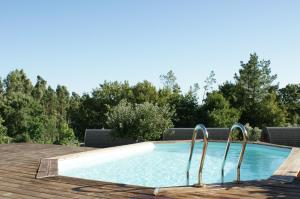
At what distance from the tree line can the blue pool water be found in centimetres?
172

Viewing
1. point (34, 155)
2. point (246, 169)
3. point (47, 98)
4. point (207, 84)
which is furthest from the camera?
point (47, 98)

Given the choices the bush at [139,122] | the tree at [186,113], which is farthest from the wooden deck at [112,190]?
the tree at [186,113]

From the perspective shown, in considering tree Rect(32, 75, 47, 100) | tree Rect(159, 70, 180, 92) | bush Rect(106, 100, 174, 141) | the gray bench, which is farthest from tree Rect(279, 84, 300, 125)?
tree Rect(32, 75, 47, 100)

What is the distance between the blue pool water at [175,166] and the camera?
809cm

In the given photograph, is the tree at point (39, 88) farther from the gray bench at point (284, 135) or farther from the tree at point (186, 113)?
the gray bench at point (284, 135)

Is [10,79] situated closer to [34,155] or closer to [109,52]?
[109,52]

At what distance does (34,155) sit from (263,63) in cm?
2415

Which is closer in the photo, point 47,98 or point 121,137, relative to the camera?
point 121,137

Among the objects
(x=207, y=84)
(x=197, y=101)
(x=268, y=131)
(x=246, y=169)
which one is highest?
(x=207, y=84)

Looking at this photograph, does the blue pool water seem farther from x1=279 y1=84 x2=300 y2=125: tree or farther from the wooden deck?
x1=279 y1=84 x2=300 y2=125: tree

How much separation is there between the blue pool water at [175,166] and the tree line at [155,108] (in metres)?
1.72

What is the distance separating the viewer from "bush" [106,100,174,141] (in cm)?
1351

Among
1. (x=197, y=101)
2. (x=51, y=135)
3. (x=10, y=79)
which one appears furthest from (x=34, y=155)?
(x=10, y=79)

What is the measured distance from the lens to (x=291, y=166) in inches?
261
